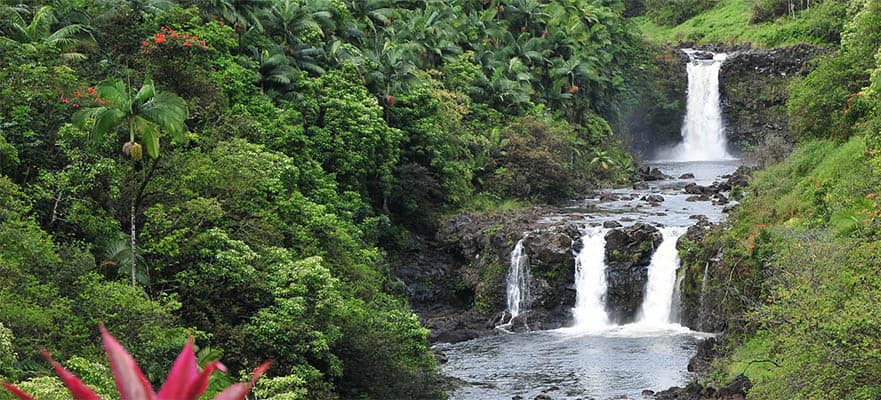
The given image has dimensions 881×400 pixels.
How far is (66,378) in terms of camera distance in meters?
1.94

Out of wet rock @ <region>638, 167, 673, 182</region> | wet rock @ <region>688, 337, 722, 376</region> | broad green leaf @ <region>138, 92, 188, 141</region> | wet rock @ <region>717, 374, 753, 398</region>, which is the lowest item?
wet rock @ <region>688, 337, 722, 376</region>

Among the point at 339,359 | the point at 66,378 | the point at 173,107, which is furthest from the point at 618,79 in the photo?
the point at 66,378

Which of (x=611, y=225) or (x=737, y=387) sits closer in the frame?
(x=737, y=387)

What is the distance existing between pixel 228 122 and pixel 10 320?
14.0 meters

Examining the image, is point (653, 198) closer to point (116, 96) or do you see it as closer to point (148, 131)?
point (148, 131)

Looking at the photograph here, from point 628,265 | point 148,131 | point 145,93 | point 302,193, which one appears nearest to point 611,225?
point 628,265

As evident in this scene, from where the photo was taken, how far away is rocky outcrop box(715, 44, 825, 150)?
6631 cm

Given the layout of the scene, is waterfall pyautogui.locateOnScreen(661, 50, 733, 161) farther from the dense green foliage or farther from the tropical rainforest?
the tropical rainforest

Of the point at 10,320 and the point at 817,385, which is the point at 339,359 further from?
the point at 817,385

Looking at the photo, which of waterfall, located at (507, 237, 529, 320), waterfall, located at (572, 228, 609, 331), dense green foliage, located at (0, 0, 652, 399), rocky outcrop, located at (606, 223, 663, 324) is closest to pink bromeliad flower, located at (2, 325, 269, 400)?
dense green foliage, located at (0, 0, 652, 399)

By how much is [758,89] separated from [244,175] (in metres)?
47.7

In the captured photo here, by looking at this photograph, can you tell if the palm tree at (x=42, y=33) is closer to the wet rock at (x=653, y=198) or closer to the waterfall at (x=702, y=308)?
the waterfall at (x=702, y=308)

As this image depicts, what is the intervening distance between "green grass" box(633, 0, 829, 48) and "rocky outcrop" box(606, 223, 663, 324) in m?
36.8

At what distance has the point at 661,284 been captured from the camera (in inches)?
1465
